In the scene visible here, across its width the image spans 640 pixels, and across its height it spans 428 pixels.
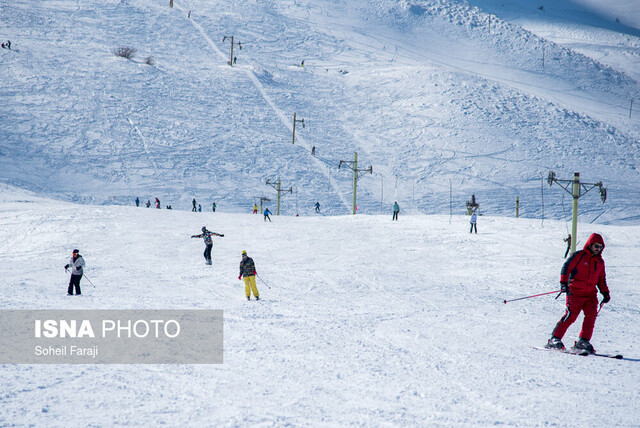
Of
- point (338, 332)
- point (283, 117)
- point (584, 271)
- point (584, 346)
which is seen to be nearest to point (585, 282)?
point (584, 271)

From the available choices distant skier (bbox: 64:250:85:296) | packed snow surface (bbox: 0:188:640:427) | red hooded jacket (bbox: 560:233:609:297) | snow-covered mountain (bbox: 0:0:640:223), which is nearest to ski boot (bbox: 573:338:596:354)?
packed snow surface (bbox: 0:188:640:427)

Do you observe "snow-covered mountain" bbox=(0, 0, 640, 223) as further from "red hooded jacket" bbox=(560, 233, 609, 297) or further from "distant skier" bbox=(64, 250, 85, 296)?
"red hooded jacket" bbox=(560, 233, 609, 297)

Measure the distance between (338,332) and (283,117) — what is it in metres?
60.9

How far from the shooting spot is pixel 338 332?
9.37m

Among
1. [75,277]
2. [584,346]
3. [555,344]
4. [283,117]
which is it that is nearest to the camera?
[584,346]

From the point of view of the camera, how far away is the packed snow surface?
5.42m

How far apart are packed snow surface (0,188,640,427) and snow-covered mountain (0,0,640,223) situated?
2740 cm

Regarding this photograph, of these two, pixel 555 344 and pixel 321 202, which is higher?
pixel 321 202

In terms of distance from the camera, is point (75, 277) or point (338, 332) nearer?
point (338, 332)
